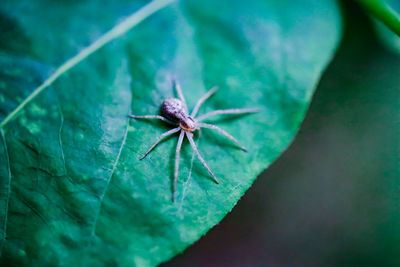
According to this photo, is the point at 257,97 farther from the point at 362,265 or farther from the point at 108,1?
the point at 362,265

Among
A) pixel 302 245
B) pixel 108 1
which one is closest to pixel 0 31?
pixel 108 1

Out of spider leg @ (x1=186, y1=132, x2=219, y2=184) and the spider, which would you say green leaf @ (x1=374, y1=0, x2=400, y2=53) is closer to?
the spider

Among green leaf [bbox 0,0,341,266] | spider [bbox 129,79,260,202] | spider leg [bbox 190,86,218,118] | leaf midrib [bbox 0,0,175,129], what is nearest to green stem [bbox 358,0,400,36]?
green leaf [bbox 0,0,341,266]

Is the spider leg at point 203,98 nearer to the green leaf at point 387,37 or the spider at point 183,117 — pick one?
the spider at point 183,117

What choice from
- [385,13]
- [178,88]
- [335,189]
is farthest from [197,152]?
[335,189]

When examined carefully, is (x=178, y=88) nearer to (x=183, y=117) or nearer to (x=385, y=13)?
(x=183, y=117)

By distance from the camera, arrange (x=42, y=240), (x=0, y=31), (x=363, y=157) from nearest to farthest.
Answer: (x=42, y=240) → (x=0, y=31) → (x=363, y=157)
